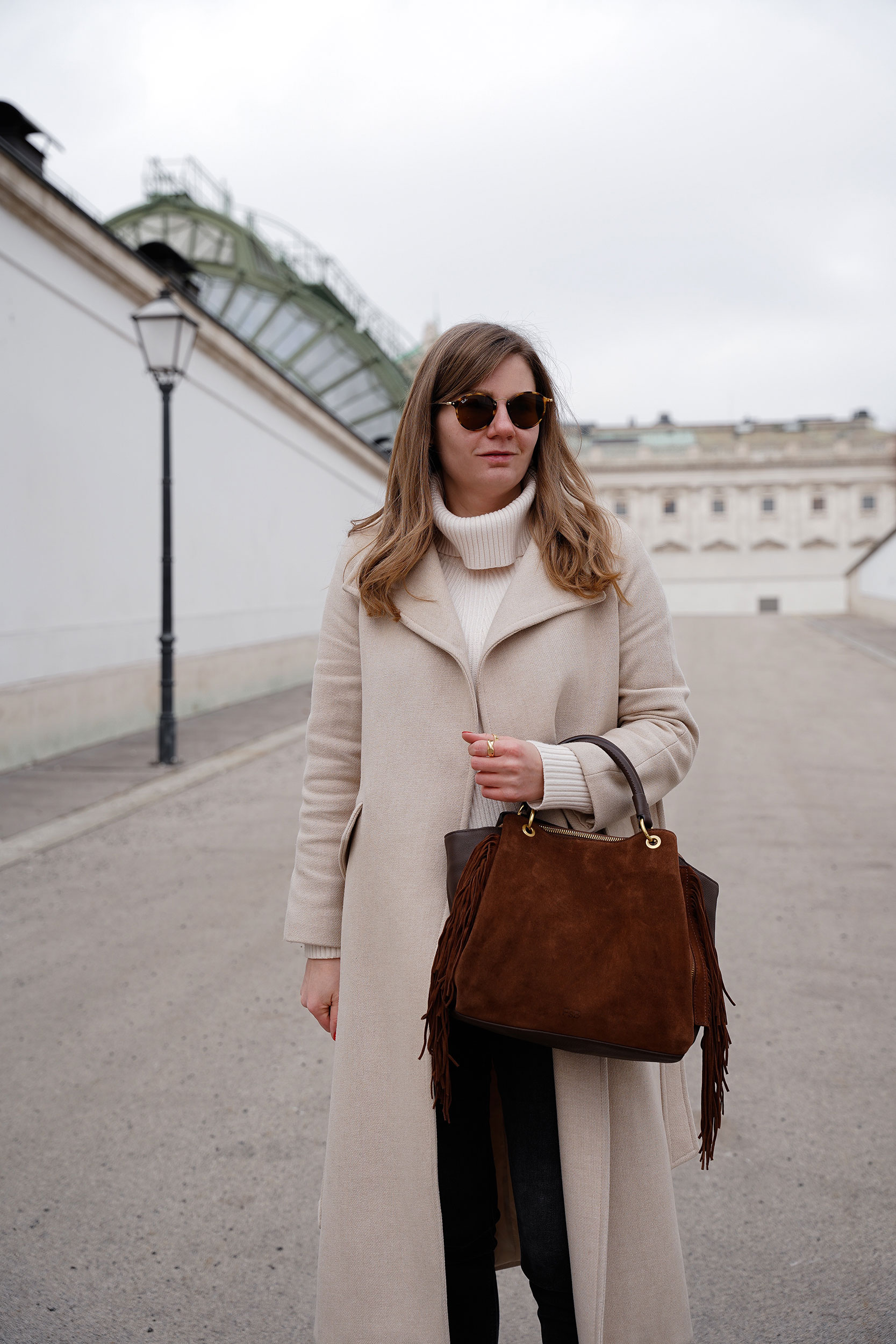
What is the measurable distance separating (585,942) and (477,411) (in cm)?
90

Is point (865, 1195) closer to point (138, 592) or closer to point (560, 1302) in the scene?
point (560, 1302)

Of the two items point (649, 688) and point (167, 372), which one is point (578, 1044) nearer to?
point (649, 688)

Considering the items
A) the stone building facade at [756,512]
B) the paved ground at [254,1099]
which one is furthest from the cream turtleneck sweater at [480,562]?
the stone building facade at [756,512]

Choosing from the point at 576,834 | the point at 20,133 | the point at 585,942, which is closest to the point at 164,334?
the point at 20,133

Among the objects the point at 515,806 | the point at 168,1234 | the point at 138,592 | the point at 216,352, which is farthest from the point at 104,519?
the point at 515,806

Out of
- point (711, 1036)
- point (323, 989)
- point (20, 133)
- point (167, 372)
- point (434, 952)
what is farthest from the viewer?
point (20, 133)

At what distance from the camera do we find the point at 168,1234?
8.17 ft

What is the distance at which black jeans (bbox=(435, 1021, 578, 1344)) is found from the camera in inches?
62.6

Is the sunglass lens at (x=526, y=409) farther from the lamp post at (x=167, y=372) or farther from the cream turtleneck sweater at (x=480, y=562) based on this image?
the lamp post at (x=167, y=372)

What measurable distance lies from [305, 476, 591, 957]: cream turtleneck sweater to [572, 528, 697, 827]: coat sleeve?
7.7 inches

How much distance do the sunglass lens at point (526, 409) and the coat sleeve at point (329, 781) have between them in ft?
1.27

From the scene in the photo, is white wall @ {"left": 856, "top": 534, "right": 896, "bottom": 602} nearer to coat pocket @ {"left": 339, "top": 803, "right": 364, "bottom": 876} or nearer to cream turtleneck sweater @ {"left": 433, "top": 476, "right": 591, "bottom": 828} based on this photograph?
cream turtleneck sweater @ {"left": 433, "top": 476, "right": 591, "bottom": 828}

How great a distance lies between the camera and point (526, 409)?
173cm

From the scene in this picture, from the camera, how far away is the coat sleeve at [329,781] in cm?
182
